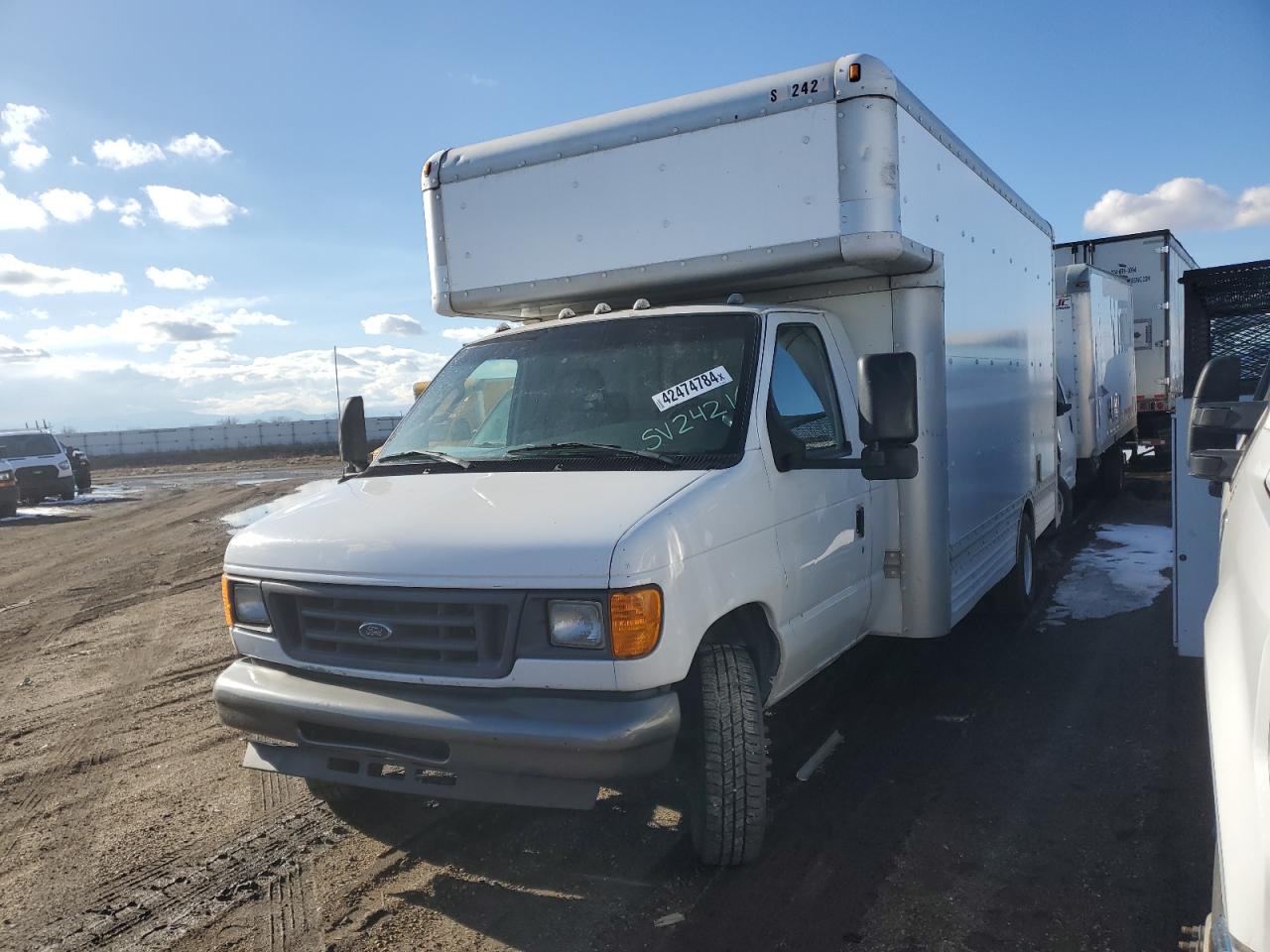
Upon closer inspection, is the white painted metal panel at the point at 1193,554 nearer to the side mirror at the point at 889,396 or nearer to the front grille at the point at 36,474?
the side mirror at the point at 889,396

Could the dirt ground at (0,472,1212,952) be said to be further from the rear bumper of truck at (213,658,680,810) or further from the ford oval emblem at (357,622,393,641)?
the ford oval emblem at (357,622,393,641)

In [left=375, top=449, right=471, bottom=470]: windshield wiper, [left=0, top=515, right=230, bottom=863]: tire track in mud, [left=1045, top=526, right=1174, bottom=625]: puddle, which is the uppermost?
[left=375, top=449, right=471, bottom=470]: windshield wiper

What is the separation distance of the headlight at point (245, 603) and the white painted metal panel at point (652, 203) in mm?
2299

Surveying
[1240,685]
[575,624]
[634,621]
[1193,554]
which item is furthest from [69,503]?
[1240,685]

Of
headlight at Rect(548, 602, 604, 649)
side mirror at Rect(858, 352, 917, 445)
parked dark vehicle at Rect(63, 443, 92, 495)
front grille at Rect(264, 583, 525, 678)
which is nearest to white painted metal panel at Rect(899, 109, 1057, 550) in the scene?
side mirror at Rect(858, 352, 917, 445)

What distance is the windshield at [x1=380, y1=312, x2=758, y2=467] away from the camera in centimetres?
402

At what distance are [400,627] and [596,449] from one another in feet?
3.60

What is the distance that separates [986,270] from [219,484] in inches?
937

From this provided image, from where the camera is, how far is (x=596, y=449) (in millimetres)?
3988

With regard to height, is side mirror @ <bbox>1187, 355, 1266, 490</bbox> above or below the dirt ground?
above

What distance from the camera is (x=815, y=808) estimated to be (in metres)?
4.23

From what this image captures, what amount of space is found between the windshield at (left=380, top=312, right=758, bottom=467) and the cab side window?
187mm

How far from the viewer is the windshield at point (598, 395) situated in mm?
4023

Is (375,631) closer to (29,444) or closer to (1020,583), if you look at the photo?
(1020,583)
